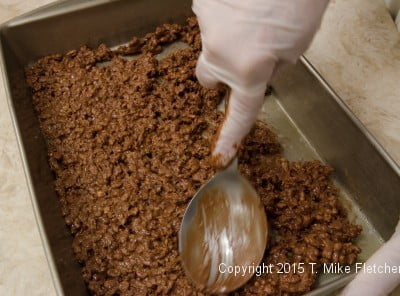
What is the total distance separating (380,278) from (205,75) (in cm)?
71

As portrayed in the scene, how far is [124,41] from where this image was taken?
2.04 meters

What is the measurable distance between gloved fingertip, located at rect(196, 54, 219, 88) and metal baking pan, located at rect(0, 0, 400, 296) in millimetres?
528

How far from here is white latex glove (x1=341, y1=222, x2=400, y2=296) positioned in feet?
4.00

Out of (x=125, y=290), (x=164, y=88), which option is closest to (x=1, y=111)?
(x=164, y=88)

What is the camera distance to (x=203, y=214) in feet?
4.76

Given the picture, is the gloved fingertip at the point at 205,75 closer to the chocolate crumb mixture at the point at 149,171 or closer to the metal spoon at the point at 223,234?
the metal spoon at the point at 223,234

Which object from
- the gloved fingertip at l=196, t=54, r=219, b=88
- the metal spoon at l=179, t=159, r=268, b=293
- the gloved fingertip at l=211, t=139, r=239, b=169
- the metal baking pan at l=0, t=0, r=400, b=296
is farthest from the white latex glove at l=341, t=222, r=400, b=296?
the gloved fingertip at l=196, t=54, r=219, b=88

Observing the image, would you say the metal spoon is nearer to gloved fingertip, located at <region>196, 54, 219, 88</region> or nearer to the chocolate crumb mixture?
the chocolate crumb mixture

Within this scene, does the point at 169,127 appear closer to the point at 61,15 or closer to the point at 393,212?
the point at 61,15

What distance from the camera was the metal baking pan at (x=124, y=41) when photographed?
1.43 meters

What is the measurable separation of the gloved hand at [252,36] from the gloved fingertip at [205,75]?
0.03 m

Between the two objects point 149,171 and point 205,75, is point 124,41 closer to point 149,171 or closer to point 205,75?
point 149,171

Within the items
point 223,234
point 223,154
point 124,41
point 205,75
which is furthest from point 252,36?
point 124,41

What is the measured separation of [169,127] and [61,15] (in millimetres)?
637
